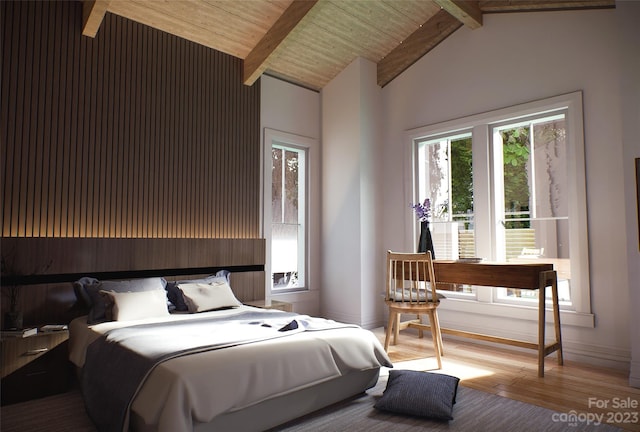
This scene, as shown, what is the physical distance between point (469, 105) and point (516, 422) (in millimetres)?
3456

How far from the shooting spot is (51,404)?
120 inches

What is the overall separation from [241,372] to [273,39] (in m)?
3.62

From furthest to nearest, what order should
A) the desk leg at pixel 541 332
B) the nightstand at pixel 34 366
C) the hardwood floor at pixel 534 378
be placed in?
the desk leg at pixel 541 332 < the nightstand at pixel 34 366 < the hardwood floor at pixel 534 378

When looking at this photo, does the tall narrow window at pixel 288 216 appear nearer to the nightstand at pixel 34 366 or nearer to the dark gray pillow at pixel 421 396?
→ the nightstand at pixel 34 366

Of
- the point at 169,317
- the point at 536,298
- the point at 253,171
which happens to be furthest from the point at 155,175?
the point at 536,298

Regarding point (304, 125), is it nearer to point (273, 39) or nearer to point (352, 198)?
point (352, 198)

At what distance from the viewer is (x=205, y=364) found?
2297mm

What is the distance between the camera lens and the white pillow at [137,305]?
135 inches

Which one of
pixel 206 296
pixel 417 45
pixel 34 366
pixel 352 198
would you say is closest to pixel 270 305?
pixel 206 296

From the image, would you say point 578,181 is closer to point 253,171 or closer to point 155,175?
point 253,171

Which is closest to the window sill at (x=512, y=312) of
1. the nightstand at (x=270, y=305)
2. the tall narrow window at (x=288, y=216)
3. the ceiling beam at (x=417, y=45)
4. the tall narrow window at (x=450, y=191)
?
the tall narrow window at (x=450, y=191)

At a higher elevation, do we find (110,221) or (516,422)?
(110,221)

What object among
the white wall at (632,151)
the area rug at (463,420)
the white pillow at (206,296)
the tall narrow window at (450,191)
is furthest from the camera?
the tall narrow window at (450,191)

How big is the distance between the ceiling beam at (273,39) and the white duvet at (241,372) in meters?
3.05
